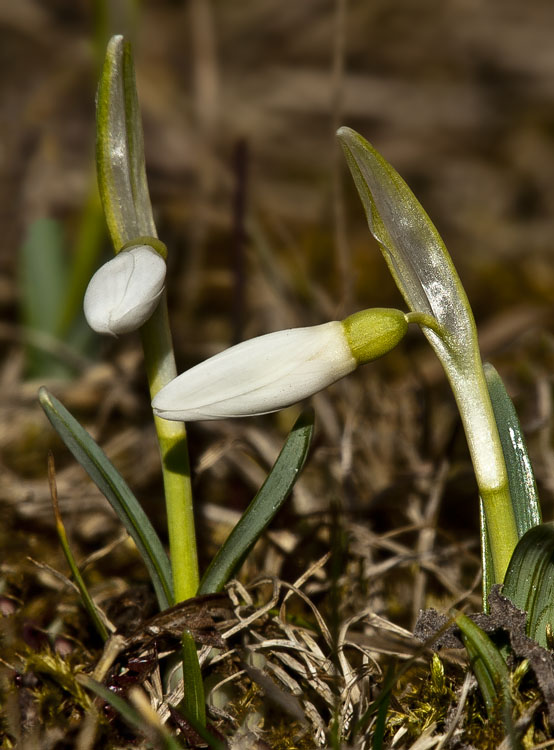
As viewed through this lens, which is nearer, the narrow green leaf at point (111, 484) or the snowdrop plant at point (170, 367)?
the snowdrop plant at point (170, 367)

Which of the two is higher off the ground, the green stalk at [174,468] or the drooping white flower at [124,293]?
the drooping white flower at [124,293]

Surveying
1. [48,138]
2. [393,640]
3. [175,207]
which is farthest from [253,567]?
[175,207]

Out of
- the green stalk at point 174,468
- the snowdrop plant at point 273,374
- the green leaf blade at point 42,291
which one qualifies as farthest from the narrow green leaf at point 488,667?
the green leaf blade at point 42,291

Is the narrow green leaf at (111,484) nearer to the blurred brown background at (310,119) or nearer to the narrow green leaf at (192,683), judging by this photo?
the narrow green leaf at (192,683)

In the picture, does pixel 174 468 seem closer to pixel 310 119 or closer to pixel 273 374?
pixel 273 374

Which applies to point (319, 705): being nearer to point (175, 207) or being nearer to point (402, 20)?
point (175, 207)

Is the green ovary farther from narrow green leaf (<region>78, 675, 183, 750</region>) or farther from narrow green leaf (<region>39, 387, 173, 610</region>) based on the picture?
narrow green leaf (<region>78, 675, 183, 750</region>)

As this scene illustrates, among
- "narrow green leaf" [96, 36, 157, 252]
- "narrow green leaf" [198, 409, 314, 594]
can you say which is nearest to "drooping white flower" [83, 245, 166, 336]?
"narrow green leaf" [96, 36, 157, 252]

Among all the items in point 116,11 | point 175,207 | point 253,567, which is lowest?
point 253,567
